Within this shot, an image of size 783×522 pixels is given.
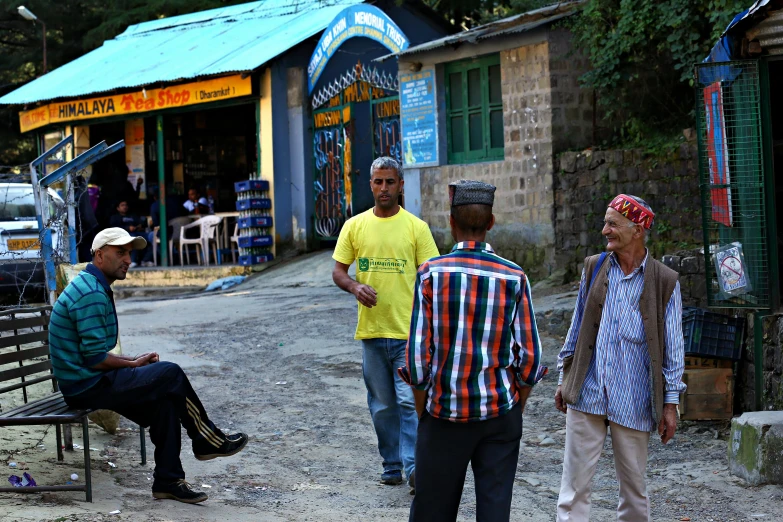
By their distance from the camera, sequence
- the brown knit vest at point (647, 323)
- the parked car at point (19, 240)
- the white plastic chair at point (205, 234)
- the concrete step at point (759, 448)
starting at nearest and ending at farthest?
1. the brown knit vest at point (647, 323)
2. the concrete step at point (759, 448)
3. the parked car at point (19, 240)
4. the white plastic chair at point (205, 234)

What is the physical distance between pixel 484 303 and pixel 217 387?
577cm

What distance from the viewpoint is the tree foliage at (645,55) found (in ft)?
36.5

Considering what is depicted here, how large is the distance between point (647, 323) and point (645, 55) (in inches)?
327

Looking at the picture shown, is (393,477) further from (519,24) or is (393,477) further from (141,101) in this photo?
(141,101)

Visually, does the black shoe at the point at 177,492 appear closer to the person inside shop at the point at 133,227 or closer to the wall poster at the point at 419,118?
the wall poster at the point at 419,118

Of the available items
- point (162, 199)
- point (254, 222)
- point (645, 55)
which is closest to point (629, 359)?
point (645, 55)

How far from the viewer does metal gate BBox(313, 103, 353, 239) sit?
17.1 meters

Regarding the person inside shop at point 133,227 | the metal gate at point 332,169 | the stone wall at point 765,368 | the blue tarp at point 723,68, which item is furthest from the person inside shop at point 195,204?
the blue tarp at point 723,68

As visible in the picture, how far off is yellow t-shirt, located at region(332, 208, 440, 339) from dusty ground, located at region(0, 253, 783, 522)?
1010 mm

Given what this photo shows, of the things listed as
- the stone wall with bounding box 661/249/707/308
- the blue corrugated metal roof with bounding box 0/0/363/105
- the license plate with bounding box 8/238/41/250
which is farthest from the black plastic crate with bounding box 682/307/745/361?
the blue corrugated metal roof with bounding box 0/0/363/105

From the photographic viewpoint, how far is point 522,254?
13312 mm

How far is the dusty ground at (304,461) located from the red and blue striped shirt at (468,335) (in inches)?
79.2

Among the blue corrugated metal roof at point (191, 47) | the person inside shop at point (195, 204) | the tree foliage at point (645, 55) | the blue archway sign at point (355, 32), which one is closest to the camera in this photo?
the tree foliage at point (645, 55)

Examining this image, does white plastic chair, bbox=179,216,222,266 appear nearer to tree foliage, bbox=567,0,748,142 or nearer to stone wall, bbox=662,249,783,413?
tree foliage, bbox=567,0,748,142
